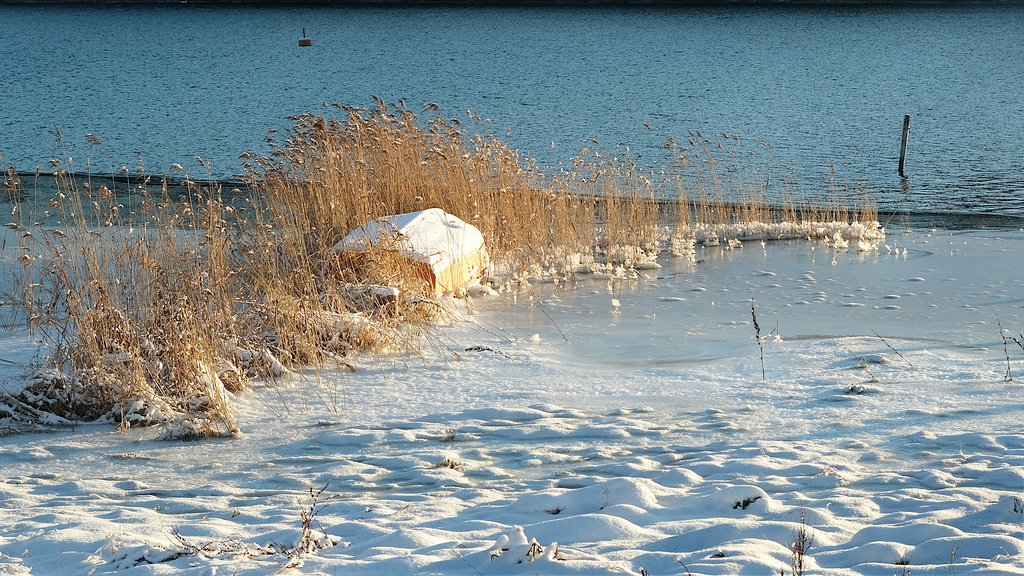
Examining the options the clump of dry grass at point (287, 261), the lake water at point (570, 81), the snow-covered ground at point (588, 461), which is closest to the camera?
the snow-covered ground at point (588, 461)

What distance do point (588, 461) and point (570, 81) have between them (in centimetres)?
3169

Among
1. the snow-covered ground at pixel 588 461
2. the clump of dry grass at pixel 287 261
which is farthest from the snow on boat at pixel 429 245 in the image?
the snow-covered ground at pixel 588 461

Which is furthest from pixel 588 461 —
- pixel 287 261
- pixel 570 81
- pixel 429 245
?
pixel 570 81

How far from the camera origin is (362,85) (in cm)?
3566

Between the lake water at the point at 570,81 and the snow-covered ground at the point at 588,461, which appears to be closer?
the snow-covered ground at the point at 588,461

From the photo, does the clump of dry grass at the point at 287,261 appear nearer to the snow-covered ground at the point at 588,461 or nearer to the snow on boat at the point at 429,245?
the snow on boat at the point at 429,245

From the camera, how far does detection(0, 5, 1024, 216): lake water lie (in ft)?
64.2

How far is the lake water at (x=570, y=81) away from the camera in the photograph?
64.2ft

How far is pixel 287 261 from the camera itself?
689 cm

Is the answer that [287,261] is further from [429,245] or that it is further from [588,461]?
[588,461]

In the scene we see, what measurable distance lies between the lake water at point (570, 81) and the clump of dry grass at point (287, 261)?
3.78m

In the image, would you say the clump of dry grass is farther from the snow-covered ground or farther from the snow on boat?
the snow-covered ground

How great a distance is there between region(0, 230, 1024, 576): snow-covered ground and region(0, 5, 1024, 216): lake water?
24.5ft

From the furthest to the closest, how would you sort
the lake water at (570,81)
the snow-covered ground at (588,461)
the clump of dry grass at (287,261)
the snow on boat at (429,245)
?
the lake water at (570,81), the snow on boat at (429,245), the clump of dry grass at (287,261), the snow-covered ground at (588,461)
